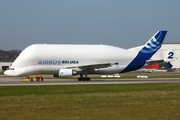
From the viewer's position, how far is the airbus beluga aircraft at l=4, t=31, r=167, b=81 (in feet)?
167

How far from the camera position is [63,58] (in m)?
51.8

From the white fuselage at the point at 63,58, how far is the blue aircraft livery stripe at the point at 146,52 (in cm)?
59

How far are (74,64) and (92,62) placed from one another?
2.53 meters

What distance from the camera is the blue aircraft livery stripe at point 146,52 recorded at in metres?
55.1

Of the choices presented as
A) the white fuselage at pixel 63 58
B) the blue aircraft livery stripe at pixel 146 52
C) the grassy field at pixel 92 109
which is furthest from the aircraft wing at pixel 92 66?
the grassy field at pixel 92 109

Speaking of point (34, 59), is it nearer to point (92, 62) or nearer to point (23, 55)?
point (23, 55)

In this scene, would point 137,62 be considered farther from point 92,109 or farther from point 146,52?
point 92,109

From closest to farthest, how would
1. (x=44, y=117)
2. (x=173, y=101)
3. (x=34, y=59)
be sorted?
1. (x=44, y=117)
2. (x=173, y=101)
3. (x=34, y=59)

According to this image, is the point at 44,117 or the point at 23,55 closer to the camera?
the point at 44,117

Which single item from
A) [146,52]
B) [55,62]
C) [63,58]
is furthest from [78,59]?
[146,52]

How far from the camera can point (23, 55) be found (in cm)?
5128

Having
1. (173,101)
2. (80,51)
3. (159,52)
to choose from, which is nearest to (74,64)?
(80,51)

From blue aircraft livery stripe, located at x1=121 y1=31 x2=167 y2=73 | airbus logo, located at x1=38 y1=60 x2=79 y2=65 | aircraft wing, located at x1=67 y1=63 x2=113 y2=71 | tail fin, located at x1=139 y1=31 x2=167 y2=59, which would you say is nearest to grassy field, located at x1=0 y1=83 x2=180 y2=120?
aircraft wing, located at x1=67 y1=63 x2=113 y2=71

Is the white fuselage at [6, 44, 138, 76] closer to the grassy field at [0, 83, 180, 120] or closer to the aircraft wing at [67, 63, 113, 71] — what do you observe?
the aircraft wing at [67, 63, 113, 71]
